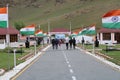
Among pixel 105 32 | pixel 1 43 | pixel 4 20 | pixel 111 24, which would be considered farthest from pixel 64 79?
pixel 105 32

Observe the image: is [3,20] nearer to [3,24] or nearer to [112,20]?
[3,24]

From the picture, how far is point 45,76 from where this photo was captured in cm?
2461

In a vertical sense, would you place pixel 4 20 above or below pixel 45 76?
above

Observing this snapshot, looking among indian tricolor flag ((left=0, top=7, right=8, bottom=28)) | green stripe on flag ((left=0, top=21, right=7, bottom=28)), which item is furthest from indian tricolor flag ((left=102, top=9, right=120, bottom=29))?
green stripe on flag ((left=0, top=21, right=7, bottom=28))

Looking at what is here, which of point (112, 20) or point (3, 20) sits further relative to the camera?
point (112, 20)

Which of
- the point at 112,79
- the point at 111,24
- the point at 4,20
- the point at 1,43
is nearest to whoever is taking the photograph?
the point at 112,79

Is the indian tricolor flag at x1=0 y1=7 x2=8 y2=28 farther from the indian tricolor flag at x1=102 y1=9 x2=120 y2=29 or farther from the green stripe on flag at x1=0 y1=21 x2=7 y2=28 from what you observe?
the indian tricolor flag at x1=102 y1=9 x2=120 y2=29

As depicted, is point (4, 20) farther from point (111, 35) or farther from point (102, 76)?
point (111, 35)

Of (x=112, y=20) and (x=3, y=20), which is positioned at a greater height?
(x=112, y=20)

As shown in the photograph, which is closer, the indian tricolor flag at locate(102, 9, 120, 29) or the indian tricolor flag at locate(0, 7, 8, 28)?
the indian tricolor flag at locate(0, 7, 8, 28)

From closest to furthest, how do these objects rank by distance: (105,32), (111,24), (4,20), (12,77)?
(12,77) < (4,20) < (111,24) < (105,32)

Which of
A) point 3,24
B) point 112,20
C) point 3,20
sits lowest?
point 3,24

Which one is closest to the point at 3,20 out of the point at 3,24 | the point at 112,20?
the point at 3,24

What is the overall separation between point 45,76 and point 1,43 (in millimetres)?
47516
